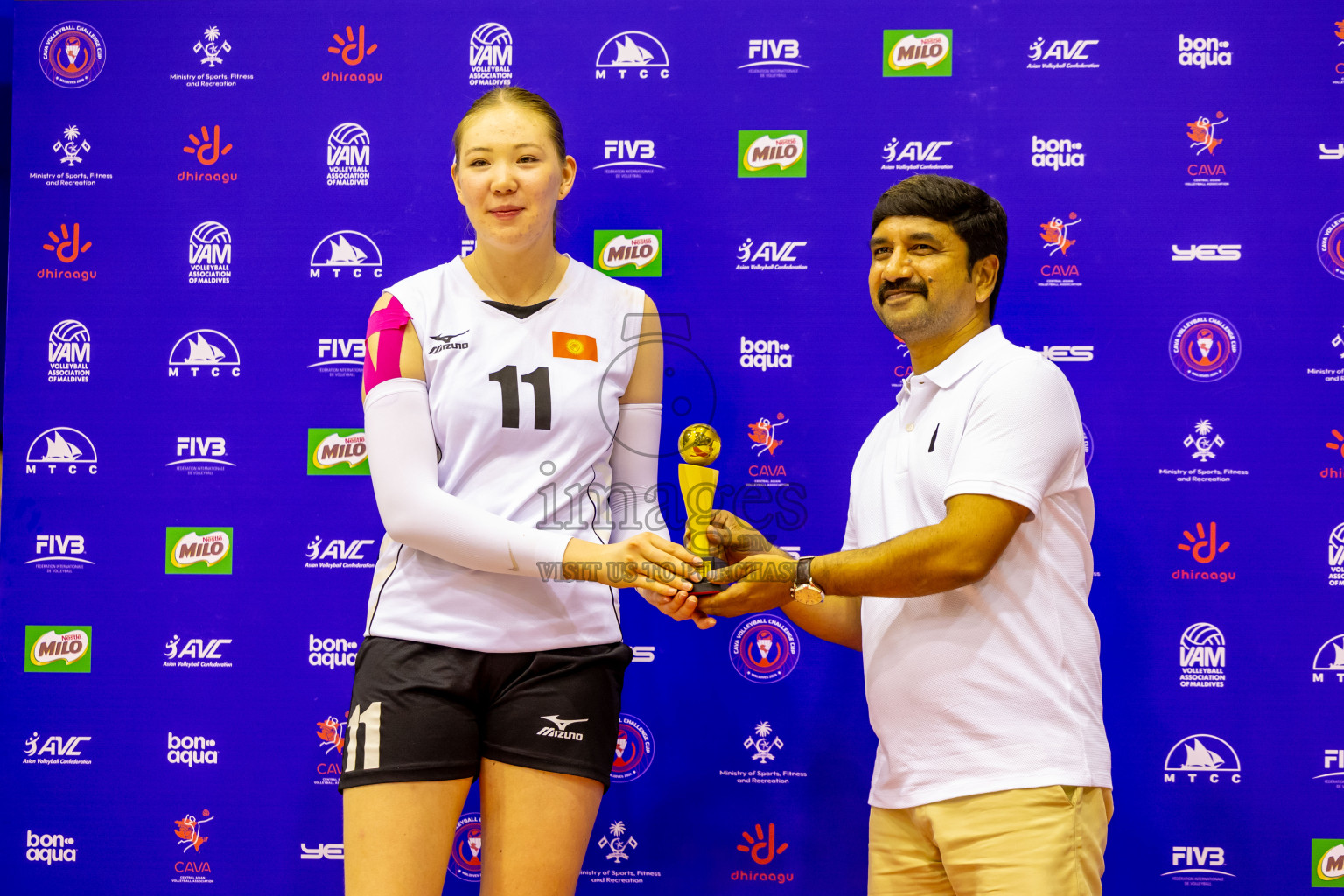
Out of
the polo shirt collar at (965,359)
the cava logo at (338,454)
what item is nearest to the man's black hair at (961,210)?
the polo shirt collar at (965,359)

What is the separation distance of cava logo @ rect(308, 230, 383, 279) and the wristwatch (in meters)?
1.73

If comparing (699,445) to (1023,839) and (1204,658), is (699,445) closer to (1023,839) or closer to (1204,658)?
(1023,839)

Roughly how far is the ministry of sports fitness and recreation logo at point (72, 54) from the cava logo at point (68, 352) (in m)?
0.81

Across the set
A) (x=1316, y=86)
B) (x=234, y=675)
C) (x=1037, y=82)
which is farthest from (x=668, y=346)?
(x=1316, y=86)

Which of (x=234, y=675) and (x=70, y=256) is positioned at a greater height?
(x=70, y=256)

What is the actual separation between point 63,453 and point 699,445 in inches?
86.6

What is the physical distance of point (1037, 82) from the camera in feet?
9.38

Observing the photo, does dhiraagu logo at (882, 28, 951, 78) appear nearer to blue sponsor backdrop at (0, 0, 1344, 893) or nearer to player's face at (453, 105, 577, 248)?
blue sponsor backdrop at (0, 0, 1344, 893)

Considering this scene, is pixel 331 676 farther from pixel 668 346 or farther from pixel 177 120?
pixel 177 120

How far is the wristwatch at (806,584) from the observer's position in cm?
→ 197

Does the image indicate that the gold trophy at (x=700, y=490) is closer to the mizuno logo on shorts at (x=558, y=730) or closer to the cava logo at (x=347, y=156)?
the mizuno logo on shorts at (x=558, y=730)

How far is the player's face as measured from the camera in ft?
6.48

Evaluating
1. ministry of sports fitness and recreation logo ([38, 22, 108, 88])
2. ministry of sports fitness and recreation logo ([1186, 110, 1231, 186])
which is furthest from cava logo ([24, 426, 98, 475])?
ministry of sports fitness and recreation logo ([1186, 110, 1231, 186])

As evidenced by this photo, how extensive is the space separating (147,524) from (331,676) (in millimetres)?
777
